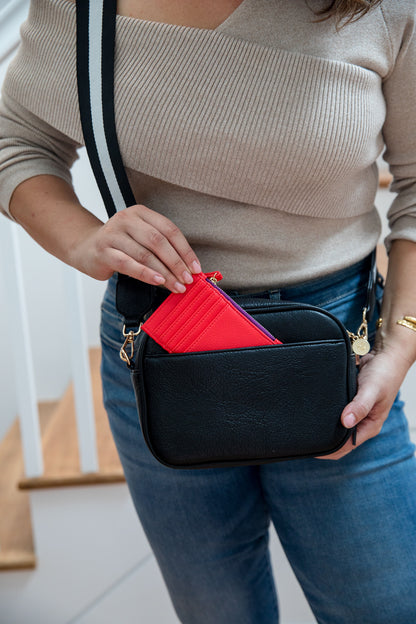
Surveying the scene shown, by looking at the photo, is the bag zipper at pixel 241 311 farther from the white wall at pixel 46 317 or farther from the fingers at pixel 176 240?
the white wall at pixel 46 317

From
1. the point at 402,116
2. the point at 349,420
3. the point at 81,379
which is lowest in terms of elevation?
the point at 81,379

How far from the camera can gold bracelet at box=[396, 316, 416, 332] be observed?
2.15 feet

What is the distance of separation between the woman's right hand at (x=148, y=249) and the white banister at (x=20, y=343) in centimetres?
73

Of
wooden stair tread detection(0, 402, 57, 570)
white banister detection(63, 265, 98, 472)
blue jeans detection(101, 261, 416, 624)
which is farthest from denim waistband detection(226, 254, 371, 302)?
wooden stair tread detection(0, 402, 57, 570)

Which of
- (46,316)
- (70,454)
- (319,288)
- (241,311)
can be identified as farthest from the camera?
(46,316)

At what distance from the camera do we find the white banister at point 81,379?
1.31 metres

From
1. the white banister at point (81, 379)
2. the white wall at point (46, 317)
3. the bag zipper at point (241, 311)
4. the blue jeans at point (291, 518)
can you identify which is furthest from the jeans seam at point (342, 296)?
the white wall at point (46, 317)

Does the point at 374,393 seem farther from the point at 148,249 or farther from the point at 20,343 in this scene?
the point at 20,343

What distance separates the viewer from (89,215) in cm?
68

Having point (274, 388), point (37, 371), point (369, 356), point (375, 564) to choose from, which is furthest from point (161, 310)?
point (37, 371)

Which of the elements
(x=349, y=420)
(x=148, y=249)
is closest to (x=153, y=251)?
(x=148, y=249)

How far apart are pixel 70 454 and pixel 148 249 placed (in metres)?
0.98

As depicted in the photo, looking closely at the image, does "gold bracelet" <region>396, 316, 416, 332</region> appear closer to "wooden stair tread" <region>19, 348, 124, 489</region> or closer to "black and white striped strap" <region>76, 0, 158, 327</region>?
"black and white striped strap" <region>76, 0, 158, 327</region>

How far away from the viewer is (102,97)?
605 mm
